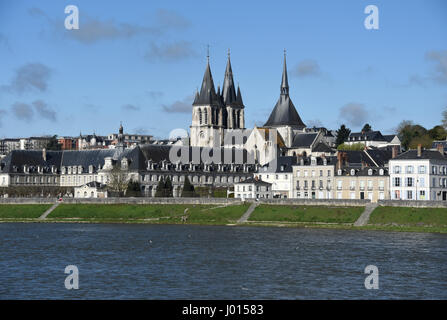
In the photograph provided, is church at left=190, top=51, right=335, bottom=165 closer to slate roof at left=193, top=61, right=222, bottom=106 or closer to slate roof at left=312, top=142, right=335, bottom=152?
slate roof at left=193, top=61, right=222, bottom=106

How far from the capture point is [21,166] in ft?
436

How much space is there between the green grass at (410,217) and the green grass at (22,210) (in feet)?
136

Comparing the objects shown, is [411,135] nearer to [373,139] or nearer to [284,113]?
[373,139]

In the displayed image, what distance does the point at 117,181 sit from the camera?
114062 mm

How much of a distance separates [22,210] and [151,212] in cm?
1724

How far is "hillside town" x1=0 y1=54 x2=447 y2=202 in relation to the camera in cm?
9356

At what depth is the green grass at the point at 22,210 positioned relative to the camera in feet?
313

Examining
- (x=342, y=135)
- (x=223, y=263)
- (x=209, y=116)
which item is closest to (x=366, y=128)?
(x=342, y=135)

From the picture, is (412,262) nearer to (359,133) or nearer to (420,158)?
(420,158)

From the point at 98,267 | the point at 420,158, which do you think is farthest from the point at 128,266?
the point at 420,158

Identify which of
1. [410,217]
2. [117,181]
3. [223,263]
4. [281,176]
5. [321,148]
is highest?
[321,148]

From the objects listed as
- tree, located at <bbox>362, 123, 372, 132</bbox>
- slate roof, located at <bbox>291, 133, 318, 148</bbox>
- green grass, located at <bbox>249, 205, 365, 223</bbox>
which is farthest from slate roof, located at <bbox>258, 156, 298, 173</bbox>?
tree, located at <bbox>362, 123, 372, 132</bbox>

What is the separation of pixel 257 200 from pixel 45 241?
103 feet

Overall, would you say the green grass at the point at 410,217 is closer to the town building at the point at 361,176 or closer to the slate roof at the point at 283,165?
the town building at the point at 361,176
